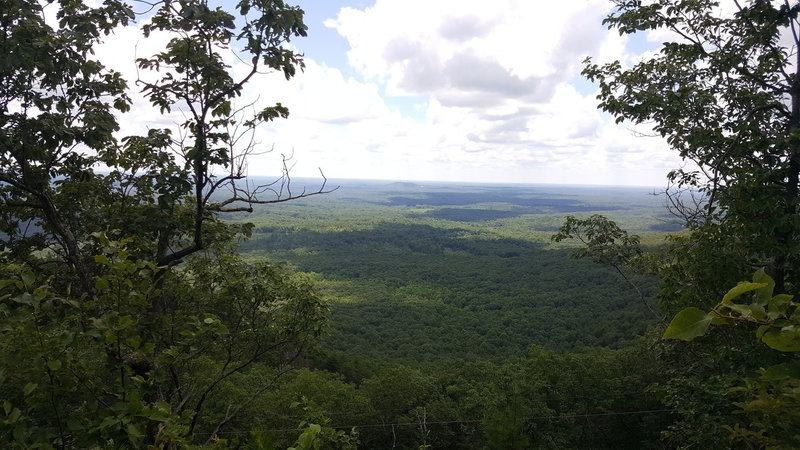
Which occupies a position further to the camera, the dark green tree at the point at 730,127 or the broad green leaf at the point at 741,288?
the dark green tree at the point at 730,127

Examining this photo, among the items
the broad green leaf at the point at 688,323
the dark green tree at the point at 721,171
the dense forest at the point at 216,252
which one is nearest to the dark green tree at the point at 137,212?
the dense forest at the point at 216,252

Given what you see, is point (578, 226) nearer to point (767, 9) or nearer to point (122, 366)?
point (767, 9)

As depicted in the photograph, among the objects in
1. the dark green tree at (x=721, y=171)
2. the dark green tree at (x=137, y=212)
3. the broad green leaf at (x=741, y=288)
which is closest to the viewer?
the broad green leaf at (x=741, y=288)

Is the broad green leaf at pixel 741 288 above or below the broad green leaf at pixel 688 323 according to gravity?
above

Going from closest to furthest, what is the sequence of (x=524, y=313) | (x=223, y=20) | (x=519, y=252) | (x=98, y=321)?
(x=98, y=321) < (x=223, y=20) < (x=524, y=313) < (x=519, y=252)

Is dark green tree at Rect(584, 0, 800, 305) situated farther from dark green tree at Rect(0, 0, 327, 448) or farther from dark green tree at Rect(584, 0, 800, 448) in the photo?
dark green tree at Rect(0, 0, 327, 448)

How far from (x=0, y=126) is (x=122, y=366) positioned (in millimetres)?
3632

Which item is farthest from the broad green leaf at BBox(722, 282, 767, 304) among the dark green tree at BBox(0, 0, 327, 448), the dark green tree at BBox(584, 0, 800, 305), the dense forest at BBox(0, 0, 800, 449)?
the dark green tree at BBox(584, 0, 800, 305)

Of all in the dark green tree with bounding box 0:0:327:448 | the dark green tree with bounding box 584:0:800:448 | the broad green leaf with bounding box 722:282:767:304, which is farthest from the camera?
the dark green tree with bounding box 584:0:800:448

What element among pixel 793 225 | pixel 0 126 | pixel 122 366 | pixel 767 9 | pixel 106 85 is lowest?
pixel 122 366

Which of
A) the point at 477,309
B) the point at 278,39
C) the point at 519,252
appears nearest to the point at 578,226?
the point at 278,39

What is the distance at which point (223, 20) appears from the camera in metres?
3.66

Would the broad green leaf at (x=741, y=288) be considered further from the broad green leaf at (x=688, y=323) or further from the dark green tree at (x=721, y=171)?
the dark green tree at (x=721, y=171)

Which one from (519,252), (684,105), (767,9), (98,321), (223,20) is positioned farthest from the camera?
(519,252)
